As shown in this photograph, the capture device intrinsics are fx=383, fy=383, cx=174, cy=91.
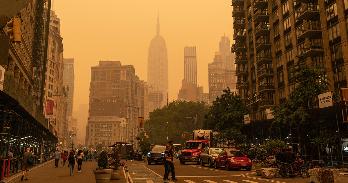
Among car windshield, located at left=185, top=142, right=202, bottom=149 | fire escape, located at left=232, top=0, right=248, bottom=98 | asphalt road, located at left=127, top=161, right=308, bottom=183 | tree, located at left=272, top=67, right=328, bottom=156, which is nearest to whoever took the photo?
asphalt road, located at left=127, top=161, right=308, bottom=183

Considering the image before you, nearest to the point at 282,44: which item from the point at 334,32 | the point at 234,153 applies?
the point at 334,32

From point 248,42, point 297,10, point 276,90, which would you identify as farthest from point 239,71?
point 297,10

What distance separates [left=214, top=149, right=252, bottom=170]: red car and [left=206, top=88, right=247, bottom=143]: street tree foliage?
2678 centimetres

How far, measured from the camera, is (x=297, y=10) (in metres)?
55.9

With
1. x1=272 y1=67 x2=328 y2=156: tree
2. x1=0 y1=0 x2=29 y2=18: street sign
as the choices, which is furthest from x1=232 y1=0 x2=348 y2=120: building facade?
x1=0 y1=0 x2=29 y2=18: street sign

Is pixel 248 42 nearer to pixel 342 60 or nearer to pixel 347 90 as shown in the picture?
pixel 342 60

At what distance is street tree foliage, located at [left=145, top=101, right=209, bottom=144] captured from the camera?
122 m

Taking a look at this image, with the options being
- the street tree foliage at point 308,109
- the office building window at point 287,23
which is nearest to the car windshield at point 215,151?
the street tree foliage at point 308,109

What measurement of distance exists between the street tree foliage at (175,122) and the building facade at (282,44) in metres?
45.6

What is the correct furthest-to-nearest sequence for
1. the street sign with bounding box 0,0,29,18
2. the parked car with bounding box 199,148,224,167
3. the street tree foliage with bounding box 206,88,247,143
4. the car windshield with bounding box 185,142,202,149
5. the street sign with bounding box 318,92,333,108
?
1. the street tree foliage with bounding box 206,88,247,143
2. the car windshield with bounding box 185,142,202,149
3. the parked car with bounding box 199,148,224,167
4. the street sign with bounding box 318,92,333,108
5. the street sign with bounding box 0,0,29,18

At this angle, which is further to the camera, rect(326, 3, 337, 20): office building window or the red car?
rect(326, 3, 337, 20): office building window

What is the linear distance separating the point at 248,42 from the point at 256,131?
25703mm

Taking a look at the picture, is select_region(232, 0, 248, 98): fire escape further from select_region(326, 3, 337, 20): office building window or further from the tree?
the tree

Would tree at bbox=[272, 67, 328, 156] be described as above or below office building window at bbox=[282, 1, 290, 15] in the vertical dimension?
below
